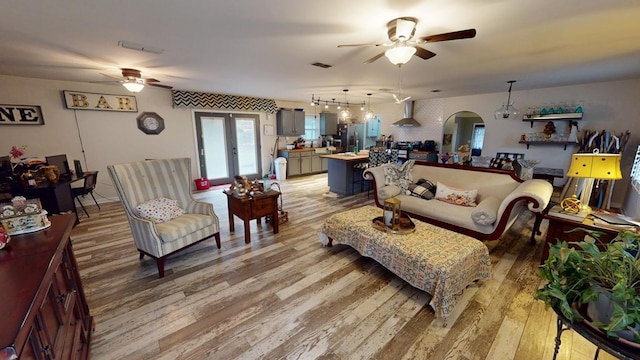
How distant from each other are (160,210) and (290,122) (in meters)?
5.14

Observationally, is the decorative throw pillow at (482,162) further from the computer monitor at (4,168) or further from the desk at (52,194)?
the computer monitor at (4,168)

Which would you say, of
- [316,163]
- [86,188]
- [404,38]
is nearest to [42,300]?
[404,38]

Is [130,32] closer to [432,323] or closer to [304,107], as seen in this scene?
[432,323]

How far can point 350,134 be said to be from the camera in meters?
8.71

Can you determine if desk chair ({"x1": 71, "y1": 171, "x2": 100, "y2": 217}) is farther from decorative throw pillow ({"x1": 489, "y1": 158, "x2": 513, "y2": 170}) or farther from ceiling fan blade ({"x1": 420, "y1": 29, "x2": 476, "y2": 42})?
decorative throw pillow ({"x1": 489, "y1": 158, "x2": 513, "y2": 170})

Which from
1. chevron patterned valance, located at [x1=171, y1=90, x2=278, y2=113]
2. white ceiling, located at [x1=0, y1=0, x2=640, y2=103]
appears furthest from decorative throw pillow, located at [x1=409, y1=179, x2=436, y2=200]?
→ chevron patterned valance, located at [x1=171, y1=90, x2=278, y2=113]

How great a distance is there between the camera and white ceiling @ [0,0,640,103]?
1.82 metres

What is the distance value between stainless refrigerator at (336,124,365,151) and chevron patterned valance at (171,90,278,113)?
2.63m

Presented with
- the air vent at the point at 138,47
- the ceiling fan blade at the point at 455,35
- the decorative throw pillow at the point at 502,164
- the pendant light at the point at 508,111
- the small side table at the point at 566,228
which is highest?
the air vent at the point at 138,47

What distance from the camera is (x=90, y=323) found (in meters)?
1.75

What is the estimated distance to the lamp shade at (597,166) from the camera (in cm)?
226

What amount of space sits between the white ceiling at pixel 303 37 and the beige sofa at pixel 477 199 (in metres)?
1.50

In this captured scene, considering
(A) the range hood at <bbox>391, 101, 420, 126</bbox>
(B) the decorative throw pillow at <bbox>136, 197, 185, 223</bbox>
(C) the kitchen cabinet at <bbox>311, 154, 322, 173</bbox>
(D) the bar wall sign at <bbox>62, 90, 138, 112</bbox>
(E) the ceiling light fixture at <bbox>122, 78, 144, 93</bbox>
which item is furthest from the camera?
(C) the kitchen cabinet at <bbox>311, 154, 322, 173</bbox>

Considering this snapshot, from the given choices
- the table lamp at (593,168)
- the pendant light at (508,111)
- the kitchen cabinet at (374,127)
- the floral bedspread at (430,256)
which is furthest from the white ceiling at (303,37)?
the kitchen cabinet at (374,127)
